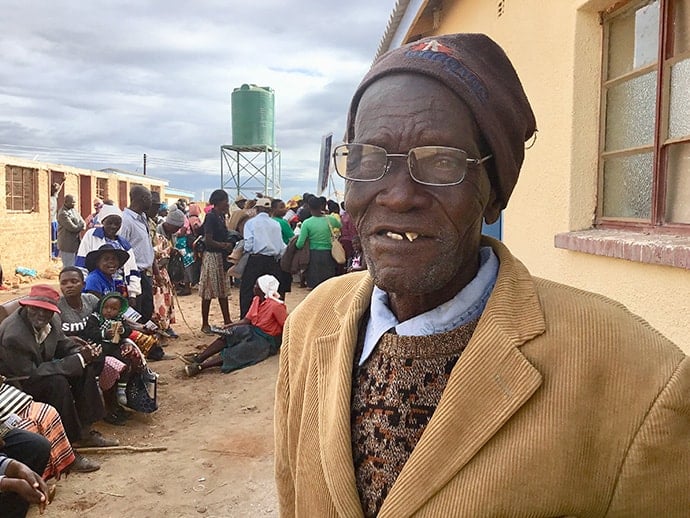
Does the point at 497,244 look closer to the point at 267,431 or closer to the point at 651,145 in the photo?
the point at 651,145

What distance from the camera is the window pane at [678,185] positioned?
274 centimetres

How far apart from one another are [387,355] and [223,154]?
2277 centimetres

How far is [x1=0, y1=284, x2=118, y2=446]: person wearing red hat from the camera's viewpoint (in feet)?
13.6

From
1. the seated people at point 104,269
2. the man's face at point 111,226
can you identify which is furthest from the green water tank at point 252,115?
the seated people at point 104,269

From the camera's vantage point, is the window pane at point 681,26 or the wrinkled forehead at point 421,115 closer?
the wrinkled forehead at point 421,115

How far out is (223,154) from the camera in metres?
23.0

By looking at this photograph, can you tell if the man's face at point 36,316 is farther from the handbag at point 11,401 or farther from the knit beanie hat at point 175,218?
the knit beanie hat at point 175,218

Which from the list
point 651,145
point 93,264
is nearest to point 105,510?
point 93,264

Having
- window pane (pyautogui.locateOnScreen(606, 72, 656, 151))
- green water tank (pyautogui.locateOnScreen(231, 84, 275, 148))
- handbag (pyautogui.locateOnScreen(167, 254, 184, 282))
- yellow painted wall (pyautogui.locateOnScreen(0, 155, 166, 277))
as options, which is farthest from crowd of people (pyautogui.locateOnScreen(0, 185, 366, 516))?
green water tank (pyautogui.locateOnScreen(231, 84, 275, 148))

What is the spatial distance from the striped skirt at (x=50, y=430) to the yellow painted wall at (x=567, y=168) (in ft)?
11.3

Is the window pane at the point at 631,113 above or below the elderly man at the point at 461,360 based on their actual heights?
above

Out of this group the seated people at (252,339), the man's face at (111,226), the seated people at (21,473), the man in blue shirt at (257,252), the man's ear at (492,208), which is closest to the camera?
the man's ear at (492,208)

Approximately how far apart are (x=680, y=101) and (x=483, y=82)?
7.13 ft

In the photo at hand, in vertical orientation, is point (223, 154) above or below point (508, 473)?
above
